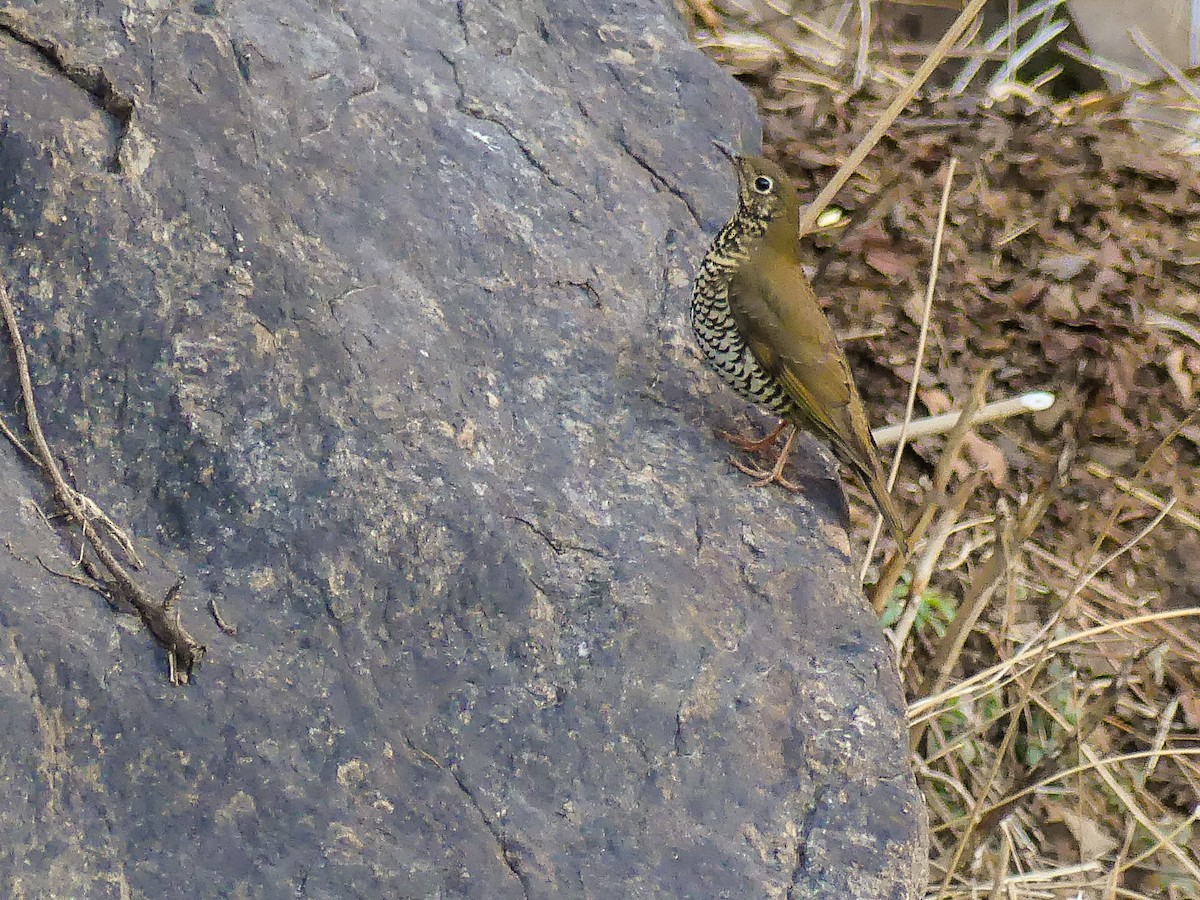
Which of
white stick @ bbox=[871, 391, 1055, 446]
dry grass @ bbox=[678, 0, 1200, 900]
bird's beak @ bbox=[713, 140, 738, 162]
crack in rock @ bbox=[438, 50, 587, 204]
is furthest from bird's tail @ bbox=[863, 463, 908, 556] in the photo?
bird's beak @ bbox=[713, 140, 738, 162]

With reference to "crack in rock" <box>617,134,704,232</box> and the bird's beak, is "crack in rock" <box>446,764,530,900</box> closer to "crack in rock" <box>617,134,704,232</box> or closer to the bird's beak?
"crack in rock" <box>617,134,704,232</box>

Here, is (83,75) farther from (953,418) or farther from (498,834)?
(953,418)

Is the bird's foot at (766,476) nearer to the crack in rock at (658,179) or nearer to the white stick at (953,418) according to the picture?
the white stick at (953,418)

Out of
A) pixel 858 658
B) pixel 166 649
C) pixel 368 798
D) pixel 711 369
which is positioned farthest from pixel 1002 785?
pixel 166 649

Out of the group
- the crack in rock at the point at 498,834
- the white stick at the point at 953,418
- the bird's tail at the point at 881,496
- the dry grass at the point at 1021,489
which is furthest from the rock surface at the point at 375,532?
the white stick at the point at 953,418

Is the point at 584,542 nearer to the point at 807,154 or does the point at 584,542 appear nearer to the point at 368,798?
the point at 368,798

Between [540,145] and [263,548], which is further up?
[540,145]
